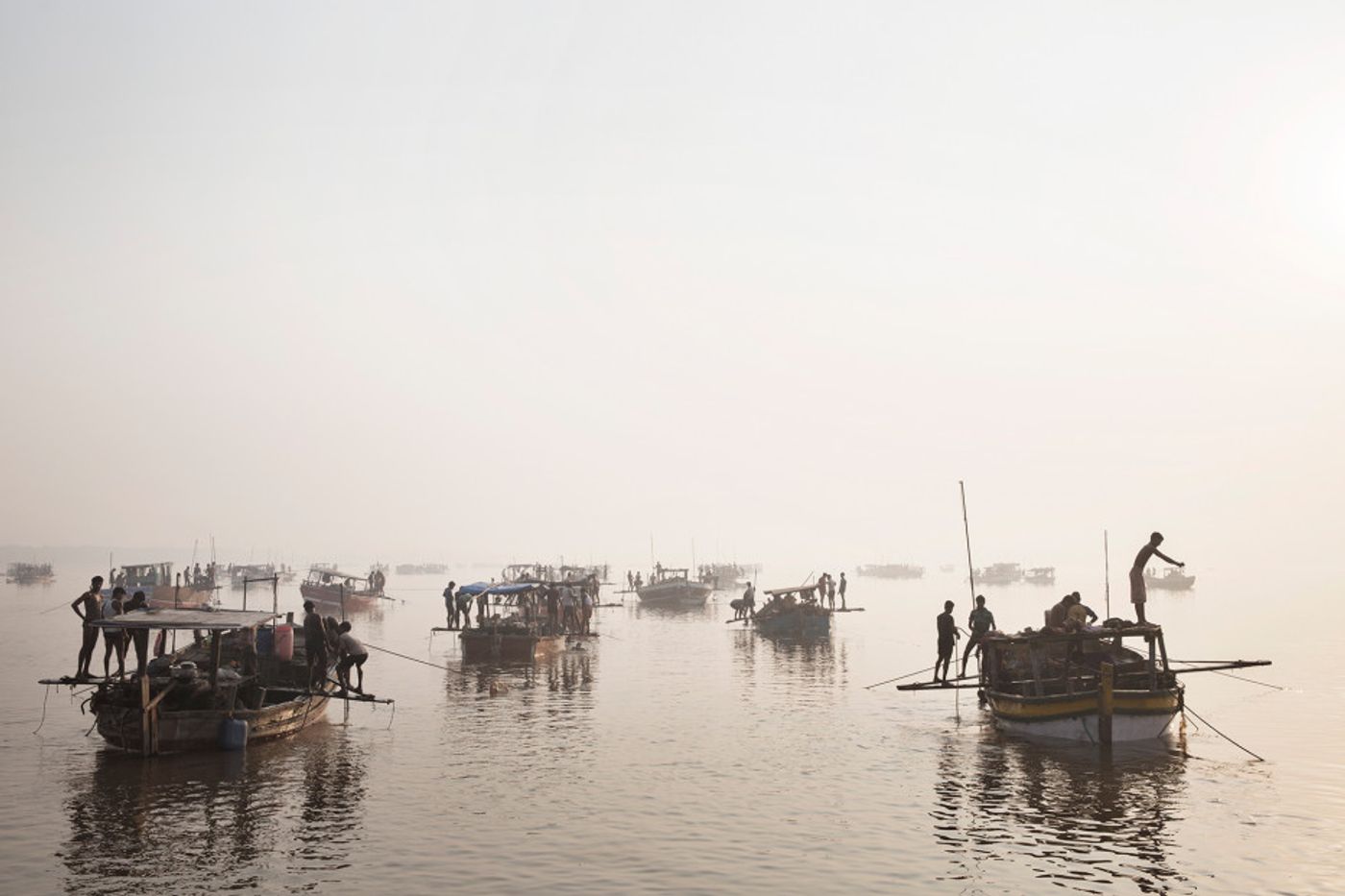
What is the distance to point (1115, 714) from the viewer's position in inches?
925

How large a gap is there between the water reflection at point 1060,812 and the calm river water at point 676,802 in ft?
0.22

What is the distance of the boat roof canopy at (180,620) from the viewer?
2162cm

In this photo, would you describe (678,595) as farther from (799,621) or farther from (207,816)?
(207,816)

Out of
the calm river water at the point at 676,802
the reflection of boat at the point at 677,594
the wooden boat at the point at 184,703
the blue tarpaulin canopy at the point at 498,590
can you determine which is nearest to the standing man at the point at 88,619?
the wooden boat at the point at 184,703

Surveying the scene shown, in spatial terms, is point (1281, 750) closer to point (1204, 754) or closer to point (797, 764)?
point (1204, 754)

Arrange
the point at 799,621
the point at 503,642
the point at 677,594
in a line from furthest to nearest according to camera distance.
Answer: the point at 677,594, the point at 799,621, the point at 503,642

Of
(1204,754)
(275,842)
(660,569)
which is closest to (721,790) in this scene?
(275,842)

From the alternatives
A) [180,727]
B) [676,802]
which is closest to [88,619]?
[180,727]

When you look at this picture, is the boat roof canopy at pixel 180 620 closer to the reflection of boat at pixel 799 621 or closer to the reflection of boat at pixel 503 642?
the reflection of boat at pixel 503 642

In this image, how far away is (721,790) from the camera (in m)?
20.0

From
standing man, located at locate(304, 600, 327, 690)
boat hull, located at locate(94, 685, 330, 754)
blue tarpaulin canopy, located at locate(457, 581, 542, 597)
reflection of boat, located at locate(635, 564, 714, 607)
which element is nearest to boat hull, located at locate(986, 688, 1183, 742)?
standing man, located at locate(304, 600, 327, 690)

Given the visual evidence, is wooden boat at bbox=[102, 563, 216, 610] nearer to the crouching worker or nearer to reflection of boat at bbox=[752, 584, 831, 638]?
reflection of boat at bbox=[752, 584, 831, 638]

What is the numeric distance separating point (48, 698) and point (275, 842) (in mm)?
19752

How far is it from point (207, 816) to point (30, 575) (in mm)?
126299
